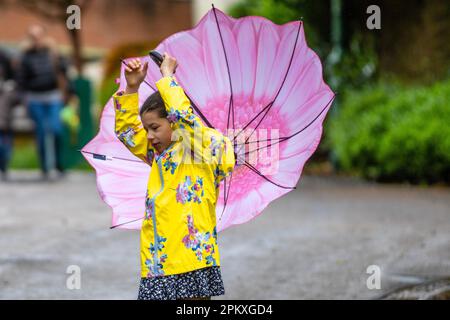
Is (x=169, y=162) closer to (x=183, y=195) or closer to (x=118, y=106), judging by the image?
(x=183, y=195)

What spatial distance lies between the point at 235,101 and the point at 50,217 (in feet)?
18.5

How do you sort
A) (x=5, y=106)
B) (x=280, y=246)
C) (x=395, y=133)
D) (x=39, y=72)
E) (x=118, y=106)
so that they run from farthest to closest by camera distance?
(x=5, y=106), (x=39, y=72), (x=395, y=133), (x=280, y=246), (x=118, y=106)

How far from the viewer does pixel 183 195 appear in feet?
13.7

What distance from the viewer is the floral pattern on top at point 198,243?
13.6ft

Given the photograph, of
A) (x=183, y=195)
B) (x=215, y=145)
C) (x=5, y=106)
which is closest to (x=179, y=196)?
(x=183, y=195)

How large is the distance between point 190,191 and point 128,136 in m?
0.45

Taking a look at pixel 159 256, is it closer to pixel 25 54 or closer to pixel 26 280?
pixel 26 280

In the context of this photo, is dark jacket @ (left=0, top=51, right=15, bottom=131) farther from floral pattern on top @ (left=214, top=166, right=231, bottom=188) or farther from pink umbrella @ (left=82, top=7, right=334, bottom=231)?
floral pattern on top @ (left=214, top=166, right=231, bottom=188)

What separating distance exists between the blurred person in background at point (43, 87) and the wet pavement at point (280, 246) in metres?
1.90

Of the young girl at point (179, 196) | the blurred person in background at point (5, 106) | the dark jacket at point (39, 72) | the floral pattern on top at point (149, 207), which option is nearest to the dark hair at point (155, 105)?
the young girl at point (179, 196)

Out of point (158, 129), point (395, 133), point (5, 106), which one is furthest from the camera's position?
point (5, 106)

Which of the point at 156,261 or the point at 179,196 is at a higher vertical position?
the point at 179,196

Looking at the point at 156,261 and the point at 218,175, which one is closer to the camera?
the point at 156,261
